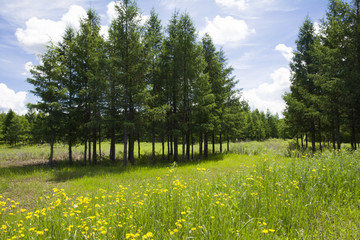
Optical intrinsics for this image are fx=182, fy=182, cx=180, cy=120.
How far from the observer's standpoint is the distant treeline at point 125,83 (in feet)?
51.9

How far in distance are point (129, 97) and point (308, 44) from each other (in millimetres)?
19941

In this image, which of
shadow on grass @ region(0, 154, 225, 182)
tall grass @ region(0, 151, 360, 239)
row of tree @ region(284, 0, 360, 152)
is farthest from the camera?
row of tree @ region(284, 0, 360, 152)

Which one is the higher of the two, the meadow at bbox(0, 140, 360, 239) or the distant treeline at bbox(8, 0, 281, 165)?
the distant treeline at bbox(8, 0, 281, 165)

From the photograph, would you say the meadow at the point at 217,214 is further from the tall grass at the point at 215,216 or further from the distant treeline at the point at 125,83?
the distant treeline at the point at 125,83

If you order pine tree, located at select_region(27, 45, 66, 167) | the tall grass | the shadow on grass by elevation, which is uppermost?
pine tree, located at select_region(27, 45, 66, 167)

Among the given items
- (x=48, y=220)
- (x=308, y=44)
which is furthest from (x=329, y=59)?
(x=48, y=220)

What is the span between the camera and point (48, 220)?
3.43 metres

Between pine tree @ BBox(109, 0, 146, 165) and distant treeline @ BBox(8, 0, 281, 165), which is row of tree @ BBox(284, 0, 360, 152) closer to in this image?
distant treeline @ BBox(8, 0, 281, 165)

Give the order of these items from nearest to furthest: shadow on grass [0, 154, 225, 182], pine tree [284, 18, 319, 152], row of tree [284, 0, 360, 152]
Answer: shadow on grass [0, 154, 225, 182] < row of tree [284, 0, 360, 152] < pine tree [284, 18, 319, 152]

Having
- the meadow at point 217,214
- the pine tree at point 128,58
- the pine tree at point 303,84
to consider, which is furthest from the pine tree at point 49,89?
the pine tree at point 303,84

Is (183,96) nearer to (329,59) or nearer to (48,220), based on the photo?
(329,59)

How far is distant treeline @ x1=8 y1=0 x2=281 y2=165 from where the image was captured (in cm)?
1582

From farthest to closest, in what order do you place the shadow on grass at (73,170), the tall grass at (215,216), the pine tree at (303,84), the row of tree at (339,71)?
the pine tree at (303,84) < the row of tree at (339,71) < the shadow on grass at (73,170) < the tall grass at (215,216)

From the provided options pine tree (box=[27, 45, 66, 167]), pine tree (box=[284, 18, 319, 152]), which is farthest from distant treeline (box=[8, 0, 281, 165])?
pine tree (box=[284, 18, 319, 152])
